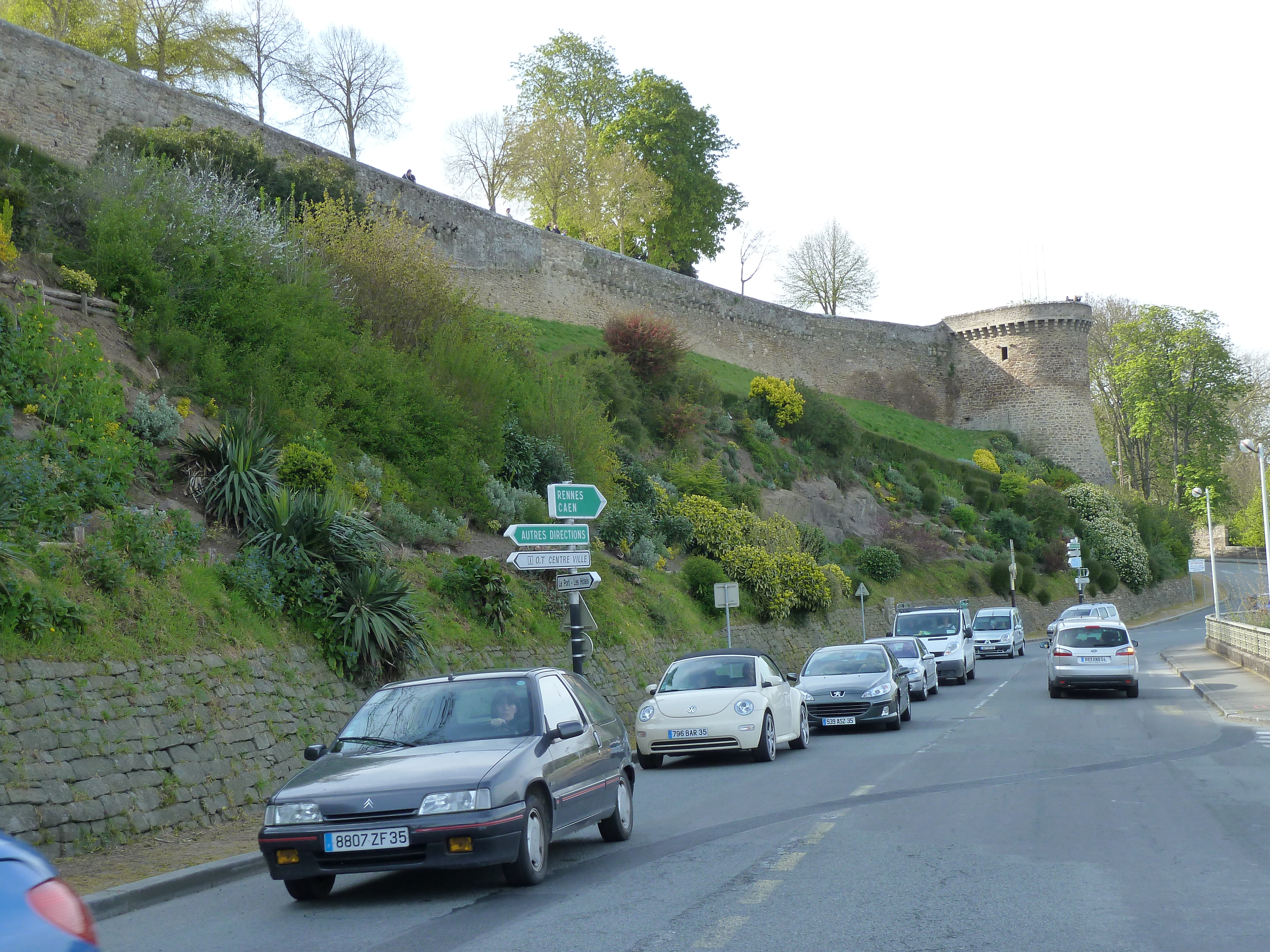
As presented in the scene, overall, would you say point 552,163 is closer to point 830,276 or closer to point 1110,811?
point 830,276

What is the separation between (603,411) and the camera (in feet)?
109

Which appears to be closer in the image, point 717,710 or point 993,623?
point 717,710

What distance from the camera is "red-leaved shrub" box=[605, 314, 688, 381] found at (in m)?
40.9

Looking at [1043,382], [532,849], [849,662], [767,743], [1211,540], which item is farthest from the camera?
[1043,382]

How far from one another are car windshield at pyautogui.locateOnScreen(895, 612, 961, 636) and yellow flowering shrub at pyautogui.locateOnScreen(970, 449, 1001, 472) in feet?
119

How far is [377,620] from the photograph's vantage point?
14.5m

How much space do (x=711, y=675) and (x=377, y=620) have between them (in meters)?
4.58

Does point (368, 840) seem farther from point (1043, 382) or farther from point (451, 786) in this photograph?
point (1043, 382)

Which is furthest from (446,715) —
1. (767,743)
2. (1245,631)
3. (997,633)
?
(997,633)

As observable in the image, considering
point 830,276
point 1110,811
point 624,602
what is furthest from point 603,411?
point 830,276

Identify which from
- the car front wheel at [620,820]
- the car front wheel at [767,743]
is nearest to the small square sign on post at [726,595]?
the car front wheel at [767,743]

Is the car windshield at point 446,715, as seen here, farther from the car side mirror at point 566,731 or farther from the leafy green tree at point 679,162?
the leafy green tree at point 679,162

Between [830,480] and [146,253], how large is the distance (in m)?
34.0

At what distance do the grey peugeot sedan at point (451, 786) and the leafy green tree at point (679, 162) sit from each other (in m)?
Result: 54.4
